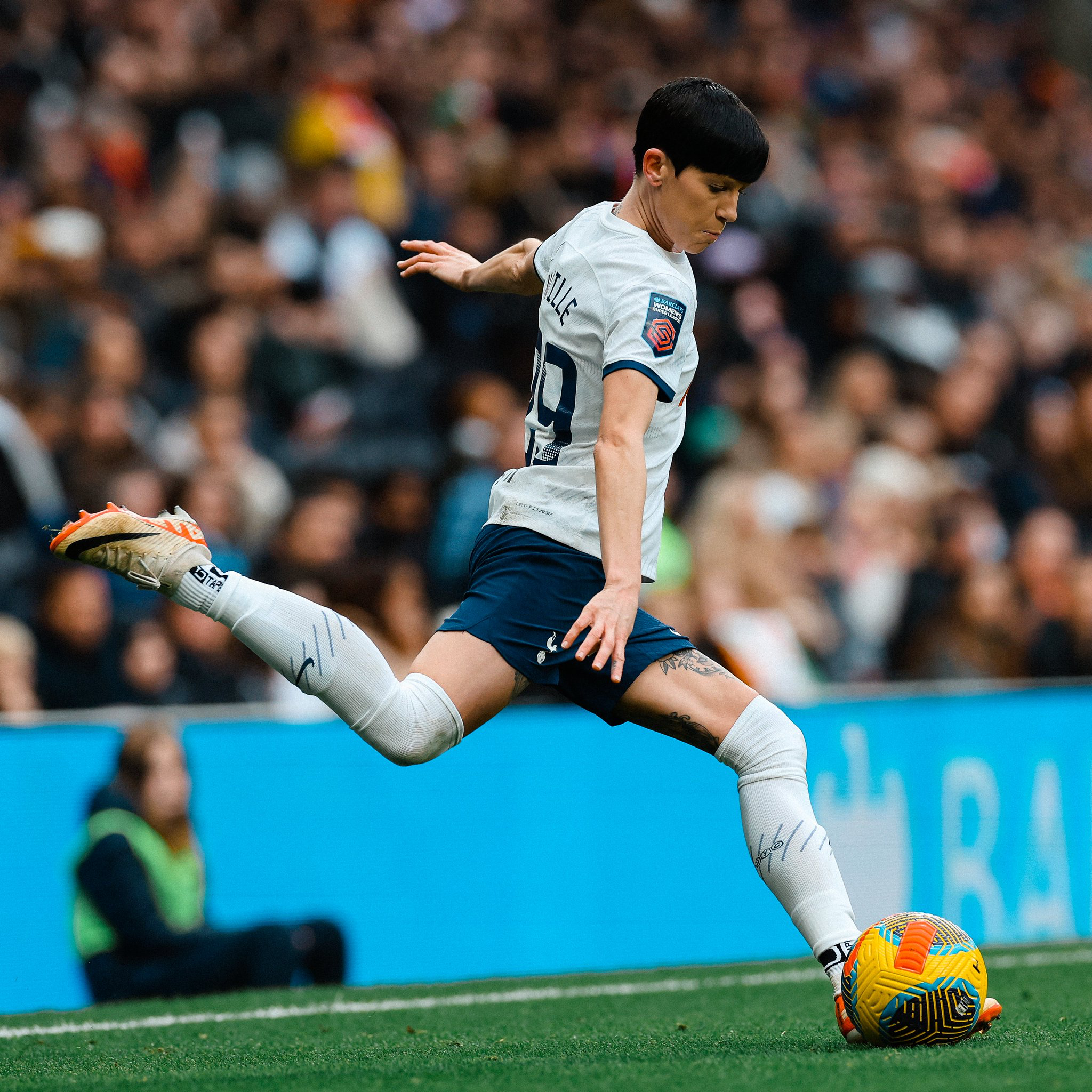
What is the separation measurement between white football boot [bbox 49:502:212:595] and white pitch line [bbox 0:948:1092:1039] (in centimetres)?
200

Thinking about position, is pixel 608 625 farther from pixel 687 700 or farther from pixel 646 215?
pixel 646 215

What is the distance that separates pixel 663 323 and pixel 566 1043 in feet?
6.26

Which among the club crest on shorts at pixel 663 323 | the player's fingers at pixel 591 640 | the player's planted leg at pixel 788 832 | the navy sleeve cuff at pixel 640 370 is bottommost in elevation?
the player's planted leg at pixel 788 832

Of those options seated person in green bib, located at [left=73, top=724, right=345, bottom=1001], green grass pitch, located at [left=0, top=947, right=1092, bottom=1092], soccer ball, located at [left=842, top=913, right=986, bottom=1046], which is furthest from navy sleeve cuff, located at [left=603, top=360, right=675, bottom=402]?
seated person in green bib, located at [left=73, top=724, right=345, bottom=1001]

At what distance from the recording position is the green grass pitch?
12.4ft

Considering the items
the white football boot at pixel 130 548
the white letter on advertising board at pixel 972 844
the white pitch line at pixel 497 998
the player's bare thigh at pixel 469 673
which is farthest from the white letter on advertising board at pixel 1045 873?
the white football boot at pixel 130 548

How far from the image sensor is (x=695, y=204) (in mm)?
4184

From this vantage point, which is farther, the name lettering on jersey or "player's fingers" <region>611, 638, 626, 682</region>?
the name lettering on jersey

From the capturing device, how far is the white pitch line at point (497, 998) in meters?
5.66

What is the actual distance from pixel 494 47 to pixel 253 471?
5274mm

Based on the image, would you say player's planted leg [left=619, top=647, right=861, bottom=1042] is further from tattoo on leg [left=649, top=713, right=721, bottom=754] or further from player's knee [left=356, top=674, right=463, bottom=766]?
player's knee [left=356, top=674, right=463, bottom=766]

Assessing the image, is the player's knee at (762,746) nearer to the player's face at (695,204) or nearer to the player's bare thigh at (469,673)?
the player's bare thigh at (469,673)

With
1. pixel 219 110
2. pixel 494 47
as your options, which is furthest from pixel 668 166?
pixel 494 47

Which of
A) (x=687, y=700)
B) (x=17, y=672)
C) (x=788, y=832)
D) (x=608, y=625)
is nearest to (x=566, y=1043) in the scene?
(x=788, y=832)
